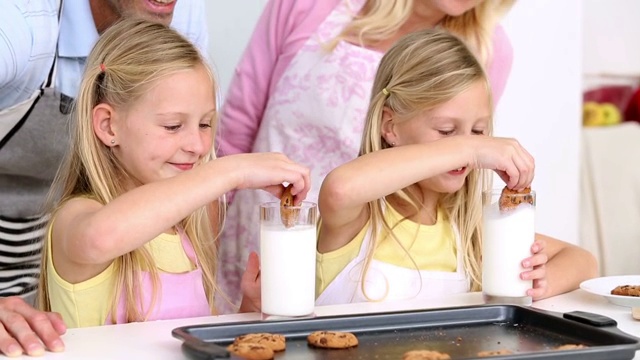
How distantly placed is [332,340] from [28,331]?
1.30 ft

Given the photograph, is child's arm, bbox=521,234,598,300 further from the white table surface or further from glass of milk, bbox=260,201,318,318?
glass of milk, bbox=260,201,318,318

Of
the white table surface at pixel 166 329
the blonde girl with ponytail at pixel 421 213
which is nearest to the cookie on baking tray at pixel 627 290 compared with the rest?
the white table surface at pixel 166 329

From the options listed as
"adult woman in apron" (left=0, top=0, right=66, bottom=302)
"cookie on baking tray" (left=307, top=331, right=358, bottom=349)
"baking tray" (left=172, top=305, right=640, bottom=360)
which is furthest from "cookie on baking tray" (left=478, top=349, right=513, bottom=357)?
"adult woman in apron" (left=0, top=0, right=66, bottom=302)

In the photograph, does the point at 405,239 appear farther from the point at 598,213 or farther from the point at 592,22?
the point at 592,22

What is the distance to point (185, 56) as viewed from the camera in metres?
1.84

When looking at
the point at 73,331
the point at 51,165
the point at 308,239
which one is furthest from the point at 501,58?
the point at 73,331

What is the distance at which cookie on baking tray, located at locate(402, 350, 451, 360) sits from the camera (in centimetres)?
118

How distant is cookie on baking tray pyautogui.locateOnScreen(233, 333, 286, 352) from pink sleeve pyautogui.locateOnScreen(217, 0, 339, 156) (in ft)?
4.77

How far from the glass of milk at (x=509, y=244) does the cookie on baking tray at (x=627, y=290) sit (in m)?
0.14

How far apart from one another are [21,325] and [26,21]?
1150 millimetres

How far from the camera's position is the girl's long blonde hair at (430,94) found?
1.97 meters

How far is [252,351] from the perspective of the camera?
3.86 ft

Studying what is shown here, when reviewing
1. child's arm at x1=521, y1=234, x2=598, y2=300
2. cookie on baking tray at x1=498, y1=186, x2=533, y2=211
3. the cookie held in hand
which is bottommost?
child's arm at x1=521, y1=234, x2=598, y2=300

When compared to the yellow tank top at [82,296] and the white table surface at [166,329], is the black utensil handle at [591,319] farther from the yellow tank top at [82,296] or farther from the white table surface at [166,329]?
the yellow tank top at [82,296]
